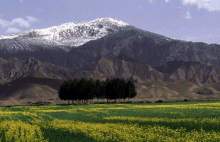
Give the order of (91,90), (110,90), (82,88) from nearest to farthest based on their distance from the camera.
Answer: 1. (82,88)
2. (91,90)
3. (110,90)

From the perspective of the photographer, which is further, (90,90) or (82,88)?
(90,90)

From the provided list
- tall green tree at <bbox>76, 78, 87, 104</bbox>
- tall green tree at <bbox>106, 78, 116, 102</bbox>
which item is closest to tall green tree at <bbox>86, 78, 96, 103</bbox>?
tall green tree at <bbox>76, 78, 87, 104</bbox>

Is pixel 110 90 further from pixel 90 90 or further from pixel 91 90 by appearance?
pixel 90 90

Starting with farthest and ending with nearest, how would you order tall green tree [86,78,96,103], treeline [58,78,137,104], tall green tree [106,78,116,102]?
1. tall green tree [106,78,116,102]
2. treeline [58,78,137,104]
3. tall green tree [86,78,96,103]

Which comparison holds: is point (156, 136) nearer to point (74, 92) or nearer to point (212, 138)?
point (212, 138)

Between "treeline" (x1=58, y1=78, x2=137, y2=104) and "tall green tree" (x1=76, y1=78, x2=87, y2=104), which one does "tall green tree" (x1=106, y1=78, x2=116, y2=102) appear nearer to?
"treeline" (x1=58, y1=78, x2=137, y2=104)

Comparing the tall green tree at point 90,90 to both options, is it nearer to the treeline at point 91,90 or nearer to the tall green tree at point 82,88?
the treeline at point 91,90

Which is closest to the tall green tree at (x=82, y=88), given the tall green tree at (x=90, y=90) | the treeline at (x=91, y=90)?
the treeline at (x=91, y=90)

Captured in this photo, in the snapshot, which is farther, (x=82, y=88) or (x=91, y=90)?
(x=91, y=90)

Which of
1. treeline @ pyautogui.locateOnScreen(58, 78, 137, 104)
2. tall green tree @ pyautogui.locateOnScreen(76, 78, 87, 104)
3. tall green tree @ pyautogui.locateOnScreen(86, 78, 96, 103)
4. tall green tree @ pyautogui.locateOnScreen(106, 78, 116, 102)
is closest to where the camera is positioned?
tall green tree @ pyautogui.locateOnScreen(76, 78, 87, 104)

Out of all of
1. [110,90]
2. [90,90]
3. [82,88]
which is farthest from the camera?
[110,90]

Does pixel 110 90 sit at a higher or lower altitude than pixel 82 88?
lower

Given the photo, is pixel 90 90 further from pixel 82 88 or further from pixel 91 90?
pixel 82 88

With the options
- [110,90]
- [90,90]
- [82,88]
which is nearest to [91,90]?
[90,90]
